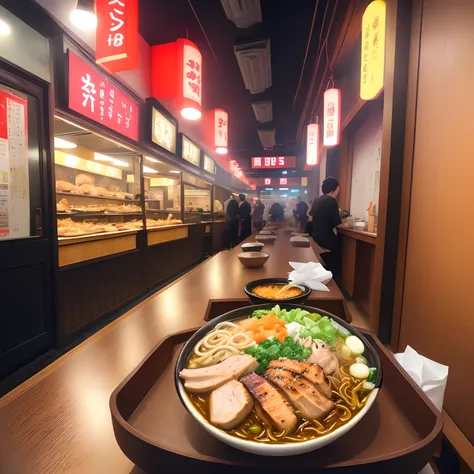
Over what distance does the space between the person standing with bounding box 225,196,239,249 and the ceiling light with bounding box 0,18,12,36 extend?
21.2 feet

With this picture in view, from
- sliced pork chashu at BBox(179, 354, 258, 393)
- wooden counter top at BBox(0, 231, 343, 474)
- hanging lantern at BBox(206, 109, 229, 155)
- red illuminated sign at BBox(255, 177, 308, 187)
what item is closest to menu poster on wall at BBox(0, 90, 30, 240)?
wooden counter top at BBox(0, 231, 343, 474)

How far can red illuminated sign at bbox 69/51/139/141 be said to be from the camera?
2964 millimetres

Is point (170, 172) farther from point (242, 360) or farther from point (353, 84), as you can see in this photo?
point (242, 360)

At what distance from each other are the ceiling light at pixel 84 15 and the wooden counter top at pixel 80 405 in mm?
3363

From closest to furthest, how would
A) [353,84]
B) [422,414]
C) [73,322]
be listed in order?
[422,414], [73,322], [353,84]

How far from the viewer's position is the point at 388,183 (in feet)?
7.80

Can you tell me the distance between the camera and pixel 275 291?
1.39 m

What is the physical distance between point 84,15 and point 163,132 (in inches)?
Answer: 96.3

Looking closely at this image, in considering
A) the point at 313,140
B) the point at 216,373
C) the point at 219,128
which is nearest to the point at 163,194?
the point at 219,128

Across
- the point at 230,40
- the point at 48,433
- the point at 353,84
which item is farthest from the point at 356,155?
the point at 48,433

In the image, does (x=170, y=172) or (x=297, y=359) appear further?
(x=170, y=172)

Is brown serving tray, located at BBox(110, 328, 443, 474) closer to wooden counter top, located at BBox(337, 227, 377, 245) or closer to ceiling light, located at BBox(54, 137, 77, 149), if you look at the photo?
wooden counter top, located at BBox(337, 227, 377, 245)

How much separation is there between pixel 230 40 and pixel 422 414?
5489mm

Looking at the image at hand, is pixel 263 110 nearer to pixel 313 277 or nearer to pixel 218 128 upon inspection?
pixel 218 128
